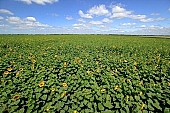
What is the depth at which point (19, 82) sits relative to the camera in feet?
13.5

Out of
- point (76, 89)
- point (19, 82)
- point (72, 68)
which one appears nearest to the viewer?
point (76, 89)

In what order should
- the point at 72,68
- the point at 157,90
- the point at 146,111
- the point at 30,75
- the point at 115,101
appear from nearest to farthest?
1. the point at 146,111
2. the point at 115,101
3. the point at 157,90
4. the point at 30,75
5. the point at 72,68

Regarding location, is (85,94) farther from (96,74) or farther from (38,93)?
(96,74)

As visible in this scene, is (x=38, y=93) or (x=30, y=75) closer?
(x=38, y=93)

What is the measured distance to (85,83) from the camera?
385cm

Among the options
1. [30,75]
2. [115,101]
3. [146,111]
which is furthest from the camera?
[30,75]

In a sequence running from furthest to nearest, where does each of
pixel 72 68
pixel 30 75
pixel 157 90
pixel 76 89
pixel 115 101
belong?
pixel 72 68 → pixel 30 75 → pixel 76 89 → pixel 157 90 → pixel 115 101

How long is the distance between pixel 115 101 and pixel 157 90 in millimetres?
1122

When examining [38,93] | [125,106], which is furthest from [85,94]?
[38,93]

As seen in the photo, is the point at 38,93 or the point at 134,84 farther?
the point at 134,84

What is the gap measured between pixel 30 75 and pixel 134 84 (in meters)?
3.17

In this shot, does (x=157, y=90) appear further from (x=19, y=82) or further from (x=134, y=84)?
(x=19, y=82)

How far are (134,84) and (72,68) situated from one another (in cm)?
223

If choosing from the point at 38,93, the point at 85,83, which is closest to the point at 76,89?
the point at 85,83
